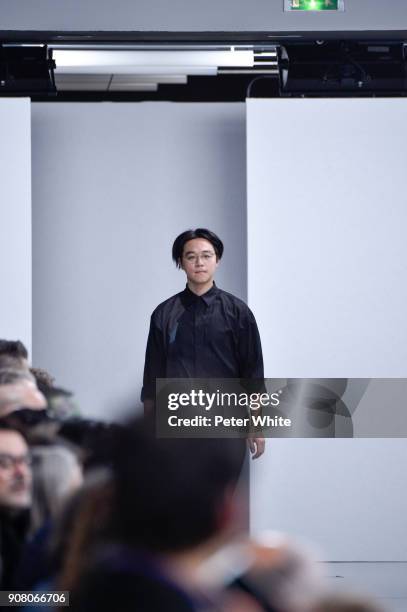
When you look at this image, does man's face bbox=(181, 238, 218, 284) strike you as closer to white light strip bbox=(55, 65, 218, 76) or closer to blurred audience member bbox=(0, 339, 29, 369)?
white light strip bbox=(55, 65, 218, 76)

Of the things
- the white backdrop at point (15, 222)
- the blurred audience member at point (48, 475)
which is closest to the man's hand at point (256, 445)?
the white backdrop at point (15, 222)

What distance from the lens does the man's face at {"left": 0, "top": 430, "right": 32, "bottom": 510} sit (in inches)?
58.9

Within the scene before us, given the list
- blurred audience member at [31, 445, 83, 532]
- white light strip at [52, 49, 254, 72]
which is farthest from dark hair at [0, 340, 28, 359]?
white light strip at [52, 49, 254, 72]

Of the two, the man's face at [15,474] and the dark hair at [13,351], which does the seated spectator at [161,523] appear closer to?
the man's face at [15,474]

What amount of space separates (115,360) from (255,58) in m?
1.76

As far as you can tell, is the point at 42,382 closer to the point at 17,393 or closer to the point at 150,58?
the point at 17,393

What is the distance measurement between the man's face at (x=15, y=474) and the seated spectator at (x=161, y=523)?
23.8 inches

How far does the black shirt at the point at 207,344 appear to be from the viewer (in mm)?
4246

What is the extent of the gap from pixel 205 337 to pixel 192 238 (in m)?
0.54

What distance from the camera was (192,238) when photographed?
4.46 m

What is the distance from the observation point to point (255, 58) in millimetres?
4445

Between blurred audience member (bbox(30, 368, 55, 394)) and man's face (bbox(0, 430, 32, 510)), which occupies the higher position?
blurred audience member (bbox(30, 368, 55, 394))

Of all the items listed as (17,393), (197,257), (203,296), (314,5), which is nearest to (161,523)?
(17,393)

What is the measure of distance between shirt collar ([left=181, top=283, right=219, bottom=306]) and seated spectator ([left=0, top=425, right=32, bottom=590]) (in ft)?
9.09
